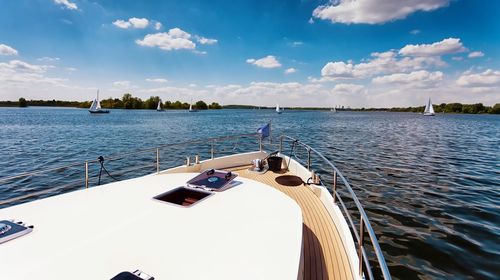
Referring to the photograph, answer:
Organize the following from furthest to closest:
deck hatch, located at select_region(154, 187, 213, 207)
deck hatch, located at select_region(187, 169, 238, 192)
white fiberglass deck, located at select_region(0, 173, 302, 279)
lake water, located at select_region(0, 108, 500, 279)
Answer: lake water, located at select_region(0, 108, 500, 279), deck hatch, located at select_region(187, 169, 238, 192), deck hatch, located at select_region(154, 187, 213, 207), white fiberglass deck, located at select_region(0, 173, 302, 279)

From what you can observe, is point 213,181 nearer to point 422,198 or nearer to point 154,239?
point 154,239

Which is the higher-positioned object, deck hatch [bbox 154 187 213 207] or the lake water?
deck hatch [bbox 154 187 213 207]

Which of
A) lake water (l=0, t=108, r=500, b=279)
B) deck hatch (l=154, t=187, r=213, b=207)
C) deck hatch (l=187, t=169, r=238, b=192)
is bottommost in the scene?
lake water (l=0, t=108, r=500, b=279)

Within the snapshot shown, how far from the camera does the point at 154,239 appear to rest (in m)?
2.20

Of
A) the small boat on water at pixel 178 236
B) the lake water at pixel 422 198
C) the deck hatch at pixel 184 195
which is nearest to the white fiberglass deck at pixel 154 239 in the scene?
the small boat on water at pixel 178 236

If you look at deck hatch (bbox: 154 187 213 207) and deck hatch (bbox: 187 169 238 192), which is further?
deck hatch (bbox: 187 169 238 192)

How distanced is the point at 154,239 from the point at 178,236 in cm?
22

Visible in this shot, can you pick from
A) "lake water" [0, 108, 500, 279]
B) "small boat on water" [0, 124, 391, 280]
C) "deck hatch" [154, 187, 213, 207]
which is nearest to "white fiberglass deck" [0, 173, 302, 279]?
"small boat on water" [0, 124, 391, 280]

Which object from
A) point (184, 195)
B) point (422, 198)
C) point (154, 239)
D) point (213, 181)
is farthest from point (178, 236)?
point (422, 198)

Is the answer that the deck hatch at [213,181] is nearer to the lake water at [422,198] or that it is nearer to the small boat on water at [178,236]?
the small boat on water at [178,236]

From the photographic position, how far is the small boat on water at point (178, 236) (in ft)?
6.00

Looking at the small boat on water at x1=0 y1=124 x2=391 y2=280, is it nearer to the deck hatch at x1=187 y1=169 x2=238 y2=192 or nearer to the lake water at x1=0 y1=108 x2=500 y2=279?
the deck hatch at x1=187 y1=169 x2=238 y2=192

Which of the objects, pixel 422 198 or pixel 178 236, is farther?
pixel 422 198

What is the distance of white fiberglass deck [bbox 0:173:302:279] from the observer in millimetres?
1814
